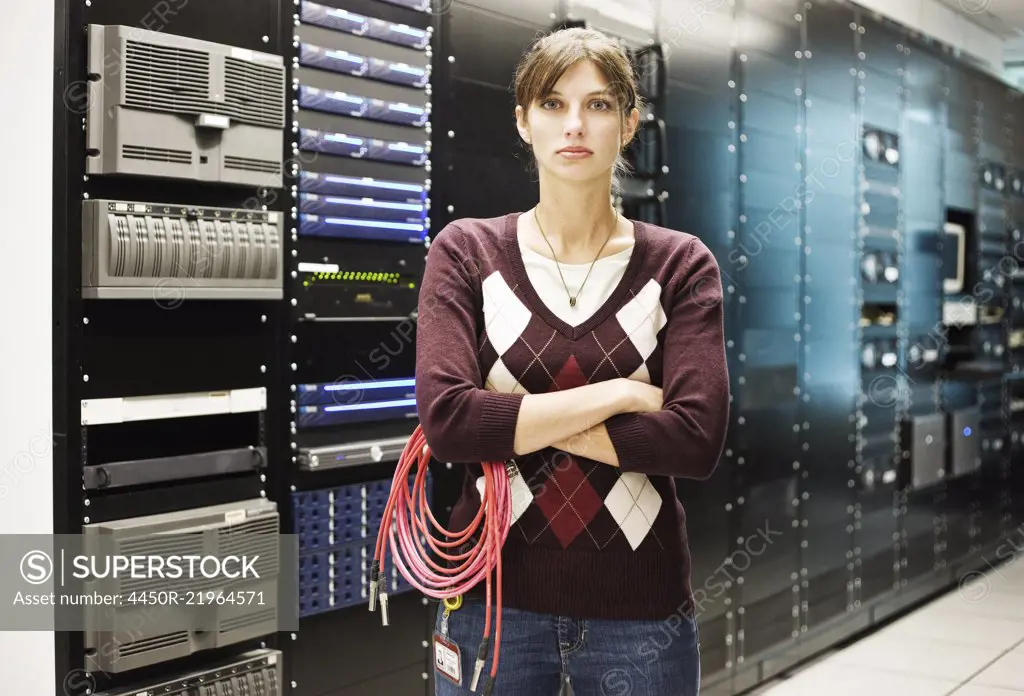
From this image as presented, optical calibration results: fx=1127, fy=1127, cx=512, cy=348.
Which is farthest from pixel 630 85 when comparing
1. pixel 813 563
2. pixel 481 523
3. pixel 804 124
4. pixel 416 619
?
pixel 813 563

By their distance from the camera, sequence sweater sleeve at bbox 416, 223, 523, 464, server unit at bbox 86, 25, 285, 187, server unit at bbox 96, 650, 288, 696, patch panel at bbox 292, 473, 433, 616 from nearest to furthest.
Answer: sweater sleeve at bbox 416, 223, 523, 464
server unit at bbox 86, 25, 285, 187
server unit at bbox 96, 650, 288, 696
patch panel at bbox 292, 473, 433, 616

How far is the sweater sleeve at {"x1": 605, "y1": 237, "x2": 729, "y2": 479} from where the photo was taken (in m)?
1.71

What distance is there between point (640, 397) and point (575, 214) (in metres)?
0.30

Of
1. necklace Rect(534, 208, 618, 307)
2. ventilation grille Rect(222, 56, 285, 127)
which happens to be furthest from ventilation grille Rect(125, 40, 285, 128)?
necklace Rect(534, 208, 618, 307)

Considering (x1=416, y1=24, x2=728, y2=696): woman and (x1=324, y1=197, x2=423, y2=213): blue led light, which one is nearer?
(x1=416, y1=24, x2=728, y2=696): woman

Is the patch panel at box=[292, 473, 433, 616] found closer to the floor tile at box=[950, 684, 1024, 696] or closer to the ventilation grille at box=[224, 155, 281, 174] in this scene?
the ventilation grille at box=[224, 155, 281, 174]

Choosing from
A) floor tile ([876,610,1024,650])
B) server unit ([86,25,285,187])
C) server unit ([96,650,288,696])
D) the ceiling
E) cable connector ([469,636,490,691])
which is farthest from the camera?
the ceiling

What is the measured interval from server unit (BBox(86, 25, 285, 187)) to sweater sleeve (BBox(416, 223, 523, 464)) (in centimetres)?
107

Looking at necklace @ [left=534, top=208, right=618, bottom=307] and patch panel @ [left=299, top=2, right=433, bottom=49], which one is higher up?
patch panel @ [left=299, top=2, right=433, bottom=49]

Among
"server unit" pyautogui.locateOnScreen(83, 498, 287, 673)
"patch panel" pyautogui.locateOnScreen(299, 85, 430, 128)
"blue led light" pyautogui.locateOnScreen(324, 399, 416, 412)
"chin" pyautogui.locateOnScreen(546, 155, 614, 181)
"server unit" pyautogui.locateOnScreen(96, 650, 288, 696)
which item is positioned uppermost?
"patch panel" pyautogui.locateOnScreen(299, 85, 430, 128)

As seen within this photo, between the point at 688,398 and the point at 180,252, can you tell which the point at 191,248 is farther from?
the point at 688,398

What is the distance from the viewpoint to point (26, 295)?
8.43 ft

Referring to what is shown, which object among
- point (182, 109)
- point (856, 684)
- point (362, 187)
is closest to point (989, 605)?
point (856, 684)

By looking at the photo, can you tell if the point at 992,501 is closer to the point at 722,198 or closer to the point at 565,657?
the point at 722,198
